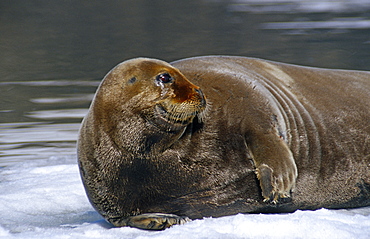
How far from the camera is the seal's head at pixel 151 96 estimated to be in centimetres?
349

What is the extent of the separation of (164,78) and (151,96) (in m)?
0.14

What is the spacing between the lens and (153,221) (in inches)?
141

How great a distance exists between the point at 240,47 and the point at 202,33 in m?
3.67

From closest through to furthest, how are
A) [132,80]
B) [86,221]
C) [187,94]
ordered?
[187,94], [132,80], [86,221]

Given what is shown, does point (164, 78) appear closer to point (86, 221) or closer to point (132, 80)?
point (132, 80)

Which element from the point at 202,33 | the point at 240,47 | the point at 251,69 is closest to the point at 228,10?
the point at 202,33

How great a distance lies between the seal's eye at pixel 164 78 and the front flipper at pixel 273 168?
2.04ft

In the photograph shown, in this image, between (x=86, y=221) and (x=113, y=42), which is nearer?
(x=86, y=221)

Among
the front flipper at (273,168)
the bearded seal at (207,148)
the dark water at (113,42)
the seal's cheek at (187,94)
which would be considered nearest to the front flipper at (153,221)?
the bearded seal at (207,148)

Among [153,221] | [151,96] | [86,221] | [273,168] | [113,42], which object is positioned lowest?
[113,42]

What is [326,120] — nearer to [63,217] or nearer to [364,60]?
[63,217]

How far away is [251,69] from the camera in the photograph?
14.1 feet

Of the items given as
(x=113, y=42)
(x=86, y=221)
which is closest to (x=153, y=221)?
(x=86, y=221)

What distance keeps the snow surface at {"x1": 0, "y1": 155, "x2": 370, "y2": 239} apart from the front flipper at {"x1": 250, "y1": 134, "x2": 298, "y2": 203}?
139mm
